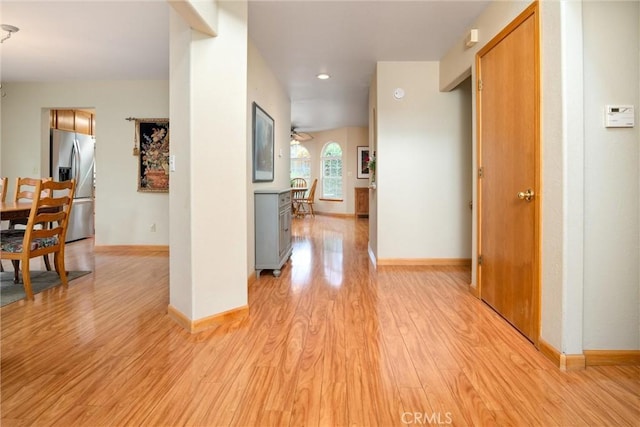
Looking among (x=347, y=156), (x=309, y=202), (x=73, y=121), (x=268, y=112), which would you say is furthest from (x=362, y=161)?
(x=73, y=121)

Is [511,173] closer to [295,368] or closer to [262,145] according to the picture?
[295,368]

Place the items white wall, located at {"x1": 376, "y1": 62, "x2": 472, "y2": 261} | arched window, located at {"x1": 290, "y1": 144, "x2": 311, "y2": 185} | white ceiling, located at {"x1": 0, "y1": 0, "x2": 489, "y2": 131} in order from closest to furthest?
white ceiling, located at {"x1": 0, "y1": 0, "x2": 489, "y2": 131}, white wall, located at {"x1": 376, "y1": 62, "x2": 472, "y2": 261}, arched window, located at {"x1": 290, "y1": 144, "x2": 311, "y2": 185}

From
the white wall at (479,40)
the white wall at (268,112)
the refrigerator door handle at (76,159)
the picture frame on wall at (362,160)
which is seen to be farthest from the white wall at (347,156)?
the refrigerator door handle at (76,159)

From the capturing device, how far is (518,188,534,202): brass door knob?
221cm

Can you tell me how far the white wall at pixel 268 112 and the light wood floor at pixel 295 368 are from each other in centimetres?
82

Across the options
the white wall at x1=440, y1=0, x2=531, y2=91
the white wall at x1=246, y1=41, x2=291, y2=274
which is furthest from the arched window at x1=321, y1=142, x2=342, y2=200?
the white wall at x1=440, y1=0, x2=531, y2=91

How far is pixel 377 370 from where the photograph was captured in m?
1.90

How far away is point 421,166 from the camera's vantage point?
4.38m

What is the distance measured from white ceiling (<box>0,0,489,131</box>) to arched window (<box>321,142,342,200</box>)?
5.85 metres

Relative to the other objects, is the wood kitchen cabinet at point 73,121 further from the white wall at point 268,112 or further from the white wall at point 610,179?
the white wall at point 610,179

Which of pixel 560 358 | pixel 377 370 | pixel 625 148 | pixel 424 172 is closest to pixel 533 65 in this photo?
pixel 625 148

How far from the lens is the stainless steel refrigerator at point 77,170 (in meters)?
5.72

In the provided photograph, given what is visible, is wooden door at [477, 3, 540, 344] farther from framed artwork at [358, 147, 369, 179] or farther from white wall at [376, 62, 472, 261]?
framed artwork at [358, 147, 369, 179]

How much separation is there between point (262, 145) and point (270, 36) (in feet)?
3.47
